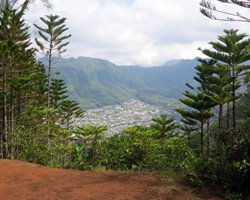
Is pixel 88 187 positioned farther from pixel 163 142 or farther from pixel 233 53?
pixel 233 53

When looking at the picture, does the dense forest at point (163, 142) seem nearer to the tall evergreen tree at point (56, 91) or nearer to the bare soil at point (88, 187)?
the bare soil at point (88, 187)

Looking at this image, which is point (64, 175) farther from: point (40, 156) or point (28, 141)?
point (28, 141)

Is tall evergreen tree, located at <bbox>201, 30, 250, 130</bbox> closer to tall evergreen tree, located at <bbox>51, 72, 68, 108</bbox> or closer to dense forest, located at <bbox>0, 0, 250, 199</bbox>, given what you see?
dense forest, located at <bbox>0, 0, 250, 199</bbox>

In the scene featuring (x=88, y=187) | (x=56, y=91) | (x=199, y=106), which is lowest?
(x=88, y=187)

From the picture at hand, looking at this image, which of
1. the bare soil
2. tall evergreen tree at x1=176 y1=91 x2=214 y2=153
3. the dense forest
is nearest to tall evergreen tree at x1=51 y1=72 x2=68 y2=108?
the dense forest

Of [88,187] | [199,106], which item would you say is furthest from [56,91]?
[88,187]

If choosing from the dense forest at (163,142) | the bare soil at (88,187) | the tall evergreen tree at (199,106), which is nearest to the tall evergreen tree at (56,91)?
the dense forest at (163,142)

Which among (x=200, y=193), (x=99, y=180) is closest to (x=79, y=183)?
(x=99, y=180)

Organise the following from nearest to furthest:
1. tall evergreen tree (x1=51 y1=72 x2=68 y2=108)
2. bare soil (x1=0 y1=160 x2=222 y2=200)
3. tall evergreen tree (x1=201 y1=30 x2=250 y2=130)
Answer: bare soil (x1=0 y1=160 x2=222 y2=200)
tall evergreen tree (x1=201 y1=30 x2=250 y2=130)
tall evergreen tree (x1=51 y1=72 x2=68 y2=108)
